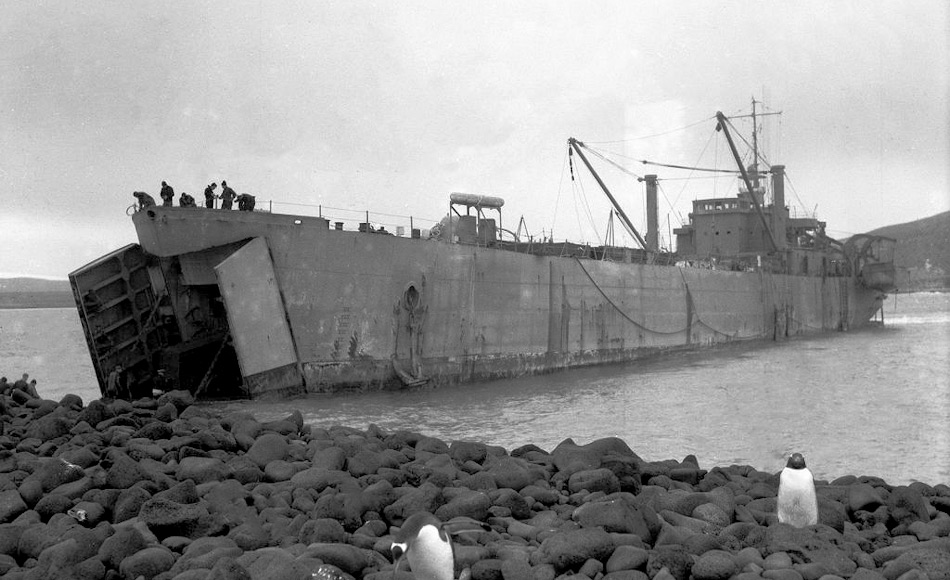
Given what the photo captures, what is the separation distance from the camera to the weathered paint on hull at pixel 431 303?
51.7ft

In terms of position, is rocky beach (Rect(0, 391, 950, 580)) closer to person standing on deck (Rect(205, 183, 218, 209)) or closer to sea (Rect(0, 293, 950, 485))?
Result: sea (Rect(0, 293, 950, 485))

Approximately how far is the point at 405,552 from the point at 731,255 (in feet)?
116

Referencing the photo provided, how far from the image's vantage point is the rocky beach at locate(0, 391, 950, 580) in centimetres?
473

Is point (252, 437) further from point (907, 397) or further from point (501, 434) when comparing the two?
point (907, 397)

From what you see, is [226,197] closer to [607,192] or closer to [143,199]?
[143,199]

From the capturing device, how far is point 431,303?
18.4 metres

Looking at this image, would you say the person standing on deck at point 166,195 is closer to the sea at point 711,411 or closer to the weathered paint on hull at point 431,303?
the weathered paint on hull at point 431,303

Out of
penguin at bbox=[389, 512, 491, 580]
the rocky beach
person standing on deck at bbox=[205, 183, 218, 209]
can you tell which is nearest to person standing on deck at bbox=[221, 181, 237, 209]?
person standing on deck at bbox=[205, 183, 218, 209]

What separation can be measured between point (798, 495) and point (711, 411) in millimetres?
9690

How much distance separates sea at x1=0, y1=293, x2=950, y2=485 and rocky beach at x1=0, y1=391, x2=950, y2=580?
11.7ft

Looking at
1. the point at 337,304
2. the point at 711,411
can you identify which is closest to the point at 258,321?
the point at 337,304

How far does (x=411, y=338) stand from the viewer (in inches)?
705

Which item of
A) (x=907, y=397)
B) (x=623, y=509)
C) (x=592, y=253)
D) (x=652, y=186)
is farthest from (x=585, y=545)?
(x=652, y=186)

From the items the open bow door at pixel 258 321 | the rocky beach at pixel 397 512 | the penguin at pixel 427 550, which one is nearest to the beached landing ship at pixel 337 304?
the open bow door at pixel 258 321
